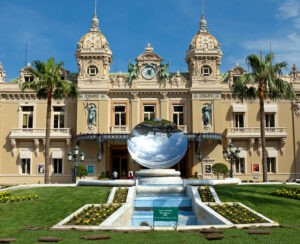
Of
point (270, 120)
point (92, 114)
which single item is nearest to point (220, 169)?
point (270, 120)

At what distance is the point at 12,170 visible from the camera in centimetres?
4031

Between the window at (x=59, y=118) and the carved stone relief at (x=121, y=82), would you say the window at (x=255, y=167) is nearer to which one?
the carved stone relief at (x=121, y=82)

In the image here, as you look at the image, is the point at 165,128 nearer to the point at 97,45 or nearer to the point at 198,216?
the point at 198,216

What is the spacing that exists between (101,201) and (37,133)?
23641mm

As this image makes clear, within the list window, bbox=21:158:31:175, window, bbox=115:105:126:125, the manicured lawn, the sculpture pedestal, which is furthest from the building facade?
the manicured lawn

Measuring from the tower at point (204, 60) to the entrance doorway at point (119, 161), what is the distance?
11.3 meters

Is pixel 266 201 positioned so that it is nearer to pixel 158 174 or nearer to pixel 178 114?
pixel 158 174

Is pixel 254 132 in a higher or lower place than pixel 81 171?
higher

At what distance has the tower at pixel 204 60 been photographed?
4075 cm

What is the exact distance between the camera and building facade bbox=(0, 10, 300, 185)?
131 ft

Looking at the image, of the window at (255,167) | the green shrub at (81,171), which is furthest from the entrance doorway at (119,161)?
the window at (255,167)

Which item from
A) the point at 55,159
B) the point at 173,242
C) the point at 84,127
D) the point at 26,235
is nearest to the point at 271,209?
the point at 173,242

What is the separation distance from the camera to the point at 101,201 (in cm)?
1909

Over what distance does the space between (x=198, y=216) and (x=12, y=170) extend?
95.7 feet
